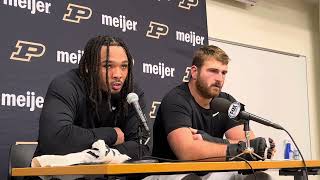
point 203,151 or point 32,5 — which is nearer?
point 203,151

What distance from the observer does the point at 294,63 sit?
5039mm

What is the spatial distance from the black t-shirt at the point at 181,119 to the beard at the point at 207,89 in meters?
0.07

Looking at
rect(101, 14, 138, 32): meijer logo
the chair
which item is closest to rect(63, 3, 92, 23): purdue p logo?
rect(101, 14, 138, 32): meijer logo

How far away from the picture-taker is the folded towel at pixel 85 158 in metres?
1.68

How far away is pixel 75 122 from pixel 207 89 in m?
0.81

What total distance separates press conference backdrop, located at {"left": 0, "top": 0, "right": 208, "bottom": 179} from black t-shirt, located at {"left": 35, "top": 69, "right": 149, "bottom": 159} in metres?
0.69

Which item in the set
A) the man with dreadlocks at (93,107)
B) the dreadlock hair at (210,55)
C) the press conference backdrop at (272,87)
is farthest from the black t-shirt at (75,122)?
the press conference backdrop at (272,87)

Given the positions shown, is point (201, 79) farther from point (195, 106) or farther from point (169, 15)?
point (169, 15)

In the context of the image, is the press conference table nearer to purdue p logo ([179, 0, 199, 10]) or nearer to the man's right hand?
the man's right hand

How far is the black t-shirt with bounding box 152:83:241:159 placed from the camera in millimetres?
2490

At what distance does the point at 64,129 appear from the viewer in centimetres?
201

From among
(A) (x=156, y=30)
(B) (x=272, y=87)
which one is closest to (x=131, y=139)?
(A) (x=156, y=30)

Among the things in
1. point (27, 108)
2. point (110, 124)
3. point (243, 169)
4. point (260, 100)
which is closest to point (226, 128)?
point (110, 124)

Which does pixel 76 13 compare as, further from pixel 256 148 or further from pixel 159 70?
pixel 256 148
